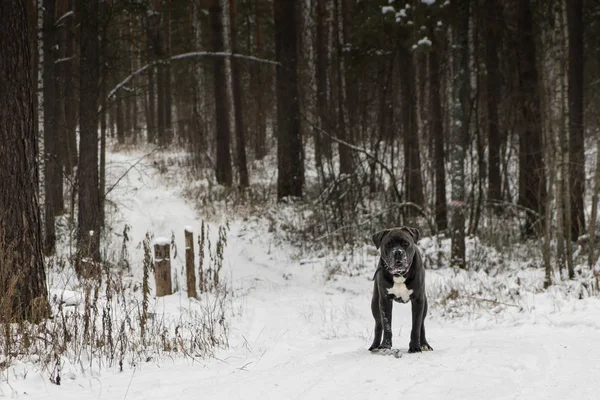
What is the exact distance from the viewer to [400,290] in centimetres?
480

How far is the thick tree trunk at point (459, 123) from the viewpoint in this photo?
32.1 feet

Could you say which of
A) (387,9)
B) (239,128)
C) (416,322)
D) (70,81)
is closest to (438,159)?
(387,9)

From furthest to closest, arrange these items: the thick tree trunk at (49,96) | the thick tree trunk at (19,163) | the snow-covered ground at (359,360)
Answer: the thick tree trunk at (49,96)
the thick tree trunk at (19,163)
the snow-covered ground at (359,360)

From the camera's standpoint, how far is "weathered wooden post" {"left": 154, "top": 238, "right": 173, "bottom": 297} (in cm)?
861

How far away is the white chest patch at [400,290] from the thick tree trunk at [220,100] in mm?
13644

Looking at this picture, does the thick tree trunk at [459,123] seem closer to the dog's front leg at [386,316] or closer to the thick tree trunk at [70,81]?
the dog's front leg at [386,316]

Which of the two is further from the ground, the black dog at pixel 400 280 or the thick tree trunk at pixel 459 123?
the thick tree trunk at pixel 459 123

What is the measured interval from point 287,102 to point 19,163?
31.9 ft

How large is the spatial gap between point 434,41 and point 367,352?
26.4 ft

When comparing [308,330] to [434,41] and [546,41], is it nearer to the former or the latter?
[546,41]

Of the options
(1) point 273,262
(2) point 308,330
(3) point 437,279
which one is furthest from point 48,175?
(3) point 437,279

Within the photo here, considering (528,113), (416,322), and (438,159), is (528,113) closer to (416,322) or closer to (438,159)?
(438,159)

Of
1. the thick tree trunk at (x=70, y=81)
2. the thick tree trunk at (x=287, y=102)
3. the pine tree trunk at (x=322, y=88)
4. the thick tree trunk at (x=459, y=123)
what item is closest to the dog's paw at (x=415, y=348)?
the thick tree trunk at (x=459, y=123)

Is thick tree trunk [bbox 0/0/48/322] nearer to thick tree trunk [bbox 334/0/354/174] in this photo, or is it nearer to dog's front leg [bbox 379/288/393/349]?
dog's front leg [bbox 379/288/393/349]
